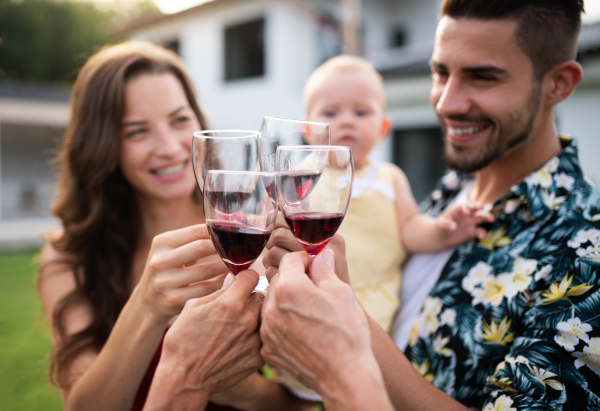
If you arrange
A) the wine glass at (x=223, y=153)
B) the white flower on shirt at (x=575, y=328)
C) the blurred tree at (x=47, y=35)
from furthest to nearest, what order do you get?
1. the blurred tree at (x=47, y=35)
2. the wine glass at (x=223, y=153)
3. the white flower on shirt at (x=575, y=328)

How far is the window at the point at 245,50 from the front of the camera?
14836mm

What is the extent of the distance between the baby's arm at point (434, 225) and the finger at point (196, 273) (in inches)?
51.7

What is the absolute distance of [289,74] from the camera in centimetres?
1418

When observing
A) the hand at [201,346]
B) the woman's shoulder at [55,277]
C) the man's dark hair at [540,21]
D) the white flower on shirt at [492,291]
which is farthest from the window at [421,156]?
the hand at [201,346]

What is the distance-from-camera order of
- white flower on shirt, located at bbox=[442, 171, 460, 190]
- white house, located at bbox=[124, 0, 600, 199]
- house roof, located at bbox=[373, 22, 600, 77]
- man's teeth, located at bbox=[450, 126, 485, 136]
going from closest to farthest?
man's teeth, located at bbox=[450, 126, 485, 136]
white flower on shirt, located at bbox=[442, 171, 460, 190]
house roof, located at bbox=[373, 22, 600, 77]
white house, located at bbox=[124, 0, 600, 199]

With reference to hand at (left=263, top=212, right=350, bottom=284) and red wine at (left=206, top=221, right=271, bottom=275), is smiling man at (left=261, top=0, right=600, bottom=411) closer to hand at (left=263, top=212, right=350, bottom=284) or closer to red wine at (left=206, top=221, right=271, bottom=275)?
hand at (left=263, top=212, right=350, bottom=284)

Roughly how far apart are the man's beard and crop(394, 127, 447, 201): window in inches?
391

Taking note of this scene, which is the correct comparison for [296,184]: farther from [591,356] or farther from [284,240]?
[591,356]

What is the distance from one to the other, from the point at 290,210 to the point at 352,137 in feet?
5.41

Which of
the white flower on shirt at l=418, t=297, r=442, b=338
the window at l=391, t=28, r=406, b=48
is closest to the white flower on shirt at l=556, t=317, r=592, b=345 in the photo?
the white flower on shirt at l=418, t=297, r=442, b=338

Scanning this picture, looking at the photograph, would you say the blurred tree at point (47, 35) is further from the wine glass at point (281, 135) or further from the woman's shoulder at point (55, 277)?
the wine glass at point (281, 135)

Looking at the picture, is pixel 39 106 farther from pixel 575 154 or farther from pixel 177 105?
pixel 575 154

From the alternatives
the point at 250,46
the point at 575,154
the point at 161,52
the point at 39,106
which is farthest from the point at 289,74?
the point at 575,154

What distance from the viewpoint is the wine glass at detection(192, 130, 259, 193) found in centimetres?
170
